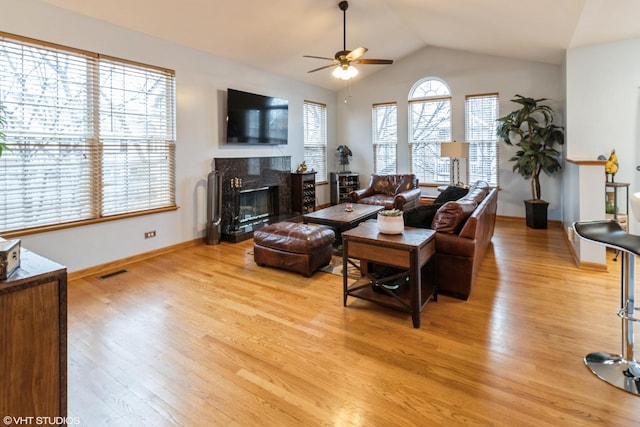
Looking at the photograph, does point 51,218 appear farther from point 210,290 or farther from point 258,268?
point 258,268

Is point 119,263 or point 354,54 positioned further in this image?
point 354,54

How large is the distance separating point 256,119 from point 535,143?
4761 millimetres

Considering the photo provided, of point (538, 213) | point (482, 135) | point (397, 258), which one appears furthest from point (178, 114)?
point (538, 213)

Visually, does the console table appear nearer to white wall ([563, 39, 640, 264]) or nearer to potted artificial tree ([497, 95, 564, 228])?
white wall ([563, 39, 640, 264])

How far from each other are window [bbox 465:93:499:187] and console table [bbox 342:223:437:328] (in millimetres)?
4501

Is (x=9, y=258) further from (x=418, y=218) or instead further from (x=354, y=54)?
(x=354, y=54)

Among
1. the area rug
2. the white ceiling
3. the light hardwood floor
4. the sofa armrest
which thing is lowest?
the light hardwood floor

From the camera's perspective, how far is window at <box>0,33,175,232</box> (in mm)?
3326

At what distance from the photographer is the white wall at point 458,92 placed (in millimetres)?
6250

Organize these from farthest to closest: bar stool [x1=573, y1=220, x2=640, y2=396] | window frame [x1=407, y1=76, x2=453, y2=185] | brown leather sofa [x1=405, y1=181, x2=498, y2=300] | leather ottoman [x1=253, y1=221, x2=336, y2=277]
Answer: window frame [x1=407, y1=76, x2=453, y2=185], leather ottoman [x1=253, y1=221, x2=336, y2=277], brown leather sofa [x1=405, y1=181, x2=498, y2=300], bar stool [x1=573, y1=220, x2=640, y2=396]

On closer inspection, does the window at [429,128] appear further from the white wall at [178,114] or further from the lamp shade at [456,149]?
the white wall at [178,114]

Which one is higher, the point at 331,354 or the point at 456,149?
the point at 456,149

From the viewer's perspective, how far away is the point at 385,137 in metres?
7.94

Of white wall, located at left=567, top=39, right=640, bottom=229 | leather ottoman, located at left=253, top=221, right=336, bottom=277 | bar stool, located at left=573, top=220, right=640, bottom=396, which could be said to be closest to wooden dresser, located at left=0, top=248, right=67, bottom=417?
leather ottoman, located at left=253, top=221, right=336, bottom=277
